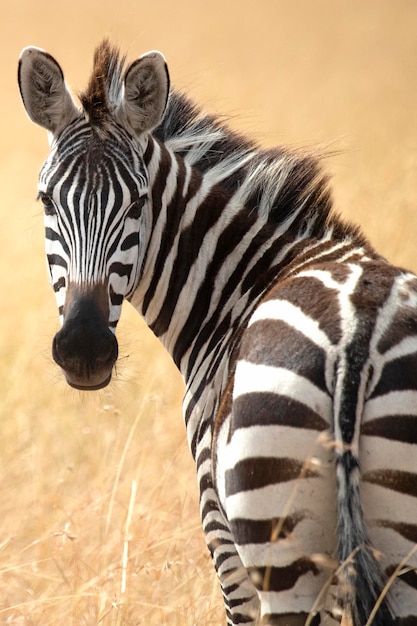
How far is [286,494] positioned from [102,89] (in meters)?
2.35

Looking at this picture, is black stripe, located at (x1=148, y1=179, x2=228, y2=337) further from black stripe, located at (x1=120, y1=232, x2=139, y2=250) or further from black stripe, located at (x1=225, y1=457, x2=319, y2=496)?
black stripe, located at (x1=225, y1=457, x2=319, y2=496)

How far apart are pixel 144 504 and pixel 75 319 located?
350 cm

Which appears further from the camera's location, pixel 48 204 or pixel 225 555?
pixel 48 204

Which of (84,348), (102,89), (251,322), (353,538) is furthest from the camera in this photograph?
(102,89)

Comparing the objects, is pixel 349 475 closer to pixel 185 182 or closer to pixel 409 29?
pixel 185 182

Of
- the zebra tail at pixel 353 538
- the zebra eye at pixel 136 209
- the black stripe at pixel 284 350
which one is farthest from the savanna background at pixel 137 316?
the zebra tail at pixel 353 538

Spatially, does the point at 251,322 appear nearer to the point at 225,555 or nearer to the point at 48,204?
the point at 225,555

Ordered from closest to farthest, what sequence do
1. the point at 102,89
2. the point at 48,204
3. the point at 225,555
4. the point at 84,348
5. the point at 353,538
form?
the point at 353,538 → the point at 84,348 → the point at 225,555 → the point at 48,204 → the point at 102,89

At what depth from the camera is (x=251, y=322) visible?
355 cm

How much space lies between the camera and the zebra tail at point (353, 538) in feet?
9.86

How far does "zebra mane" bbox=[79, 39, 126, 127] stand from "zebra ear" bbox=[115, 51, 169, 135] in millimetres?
79

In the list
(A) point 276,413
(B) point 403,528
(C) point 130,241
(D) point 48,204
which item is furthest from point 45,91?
(B) point 403,528

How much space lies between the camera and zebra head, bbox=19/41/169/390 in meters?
3.83

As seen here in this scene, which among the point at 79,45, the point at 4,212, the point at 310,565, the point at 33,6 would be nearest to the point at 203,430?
the point at 310,565
